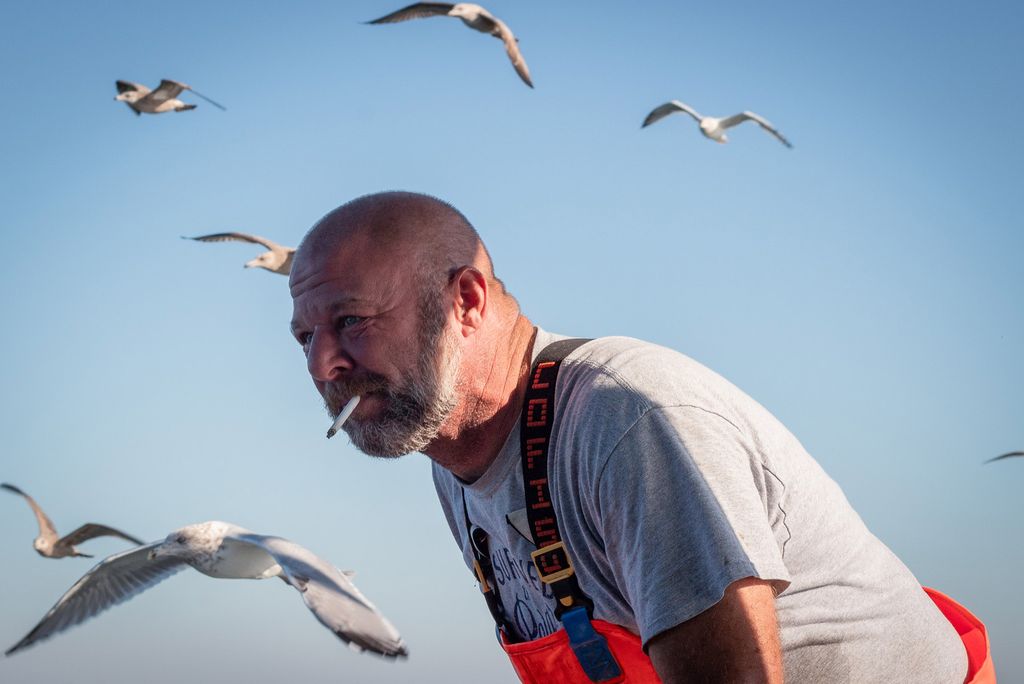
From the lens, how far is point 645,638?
231cm

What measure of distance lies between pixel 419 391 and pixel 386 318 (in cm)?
23

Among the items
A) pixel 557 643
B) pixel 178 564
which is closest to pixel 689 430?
pixel 557 643

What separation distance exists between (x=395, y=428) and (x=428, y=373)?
19 cm

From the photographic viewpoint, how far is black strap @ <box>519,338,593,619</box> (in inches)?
107

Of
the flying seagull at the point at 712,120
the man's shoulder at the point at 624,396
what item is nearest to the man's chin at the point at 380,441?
the man's shoulder at the point at 624,396

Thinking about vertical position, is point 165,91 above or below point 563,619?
above

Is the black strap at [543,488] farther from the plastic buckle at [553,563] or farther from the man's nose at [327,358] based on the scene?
the man's nose at [327,358]

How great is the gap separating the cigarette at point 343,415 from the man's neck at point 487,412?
0.27 m

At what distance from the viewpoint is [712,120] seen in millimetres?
18859

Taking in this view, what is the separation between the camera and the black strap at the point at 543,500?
2711mm

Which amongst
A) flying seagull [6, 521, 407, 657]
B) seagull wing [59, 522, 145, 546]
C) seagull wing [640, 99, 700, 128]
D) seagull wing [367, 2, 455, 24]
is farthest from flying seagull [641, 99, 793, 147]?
flying seagull [6, 521, 407, 657]

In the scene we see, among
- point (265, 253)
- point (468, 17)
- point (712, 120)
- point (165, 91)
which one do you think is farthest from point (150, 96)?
point (712, 120)

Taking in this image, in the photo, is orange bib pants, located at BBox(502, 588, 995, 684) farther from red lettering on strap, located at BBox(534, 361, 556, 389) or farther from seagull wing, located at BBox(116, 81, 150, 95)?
seagull wing, located at BBox(116, 81, 150, 95)

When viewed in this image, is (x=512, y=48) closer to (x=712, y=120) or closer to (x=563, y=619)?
(x=712, y=120)
